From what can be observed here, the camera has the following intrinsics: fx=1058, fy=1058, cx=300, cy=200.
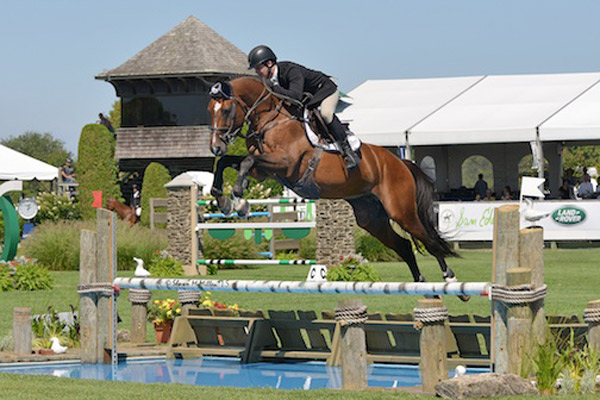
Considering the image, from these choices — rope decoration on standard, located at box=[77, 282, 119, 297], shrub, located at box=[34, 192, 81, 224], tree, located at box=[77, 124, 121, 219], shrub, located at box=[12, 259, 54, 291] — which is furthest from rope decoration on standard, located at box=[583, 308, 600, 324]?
tree, located at box=[77, 124, 121, 219]

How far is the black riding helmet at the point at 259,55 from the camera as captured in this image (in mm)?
9172

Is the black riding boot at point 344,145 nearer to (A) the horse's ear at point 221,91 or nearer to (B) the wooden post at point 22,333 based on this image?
(A) the horse's ear at point 221,91

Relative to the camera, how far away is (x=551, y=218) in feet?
89.4

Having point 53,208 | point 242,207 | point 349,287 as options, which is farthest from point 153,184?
point 349,287

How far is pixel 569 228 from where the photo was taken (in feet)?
88.9

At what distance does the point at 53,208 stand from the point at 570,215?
16.3 m

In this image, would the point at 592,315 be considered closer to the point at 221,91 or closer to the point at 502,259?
the point at 502,259

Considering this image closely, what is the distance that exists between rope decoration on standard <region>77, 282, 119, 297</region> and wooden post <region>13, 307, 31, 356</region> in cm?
59

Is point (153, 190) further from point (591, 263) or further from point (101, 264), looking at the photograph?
point (101, 264)

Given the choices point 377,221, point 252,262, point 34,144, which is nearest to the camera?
point 377,221

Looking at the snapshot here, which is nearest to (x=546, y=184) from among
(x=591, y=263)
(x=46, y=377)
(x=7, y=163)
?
(x=591, y=263)

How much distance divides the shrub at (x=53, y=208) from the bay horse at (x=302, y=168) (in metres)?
24.4

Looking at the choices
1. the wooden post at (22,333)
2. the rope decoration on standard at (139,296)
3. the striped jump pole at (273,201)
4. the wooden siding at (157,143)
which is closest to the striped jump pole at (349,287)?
the rope decoration on standard at (139,296)

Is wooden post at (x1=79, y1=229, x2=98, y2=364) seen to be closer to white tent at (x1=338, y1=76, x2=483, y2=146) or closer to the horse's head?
the horse's head
